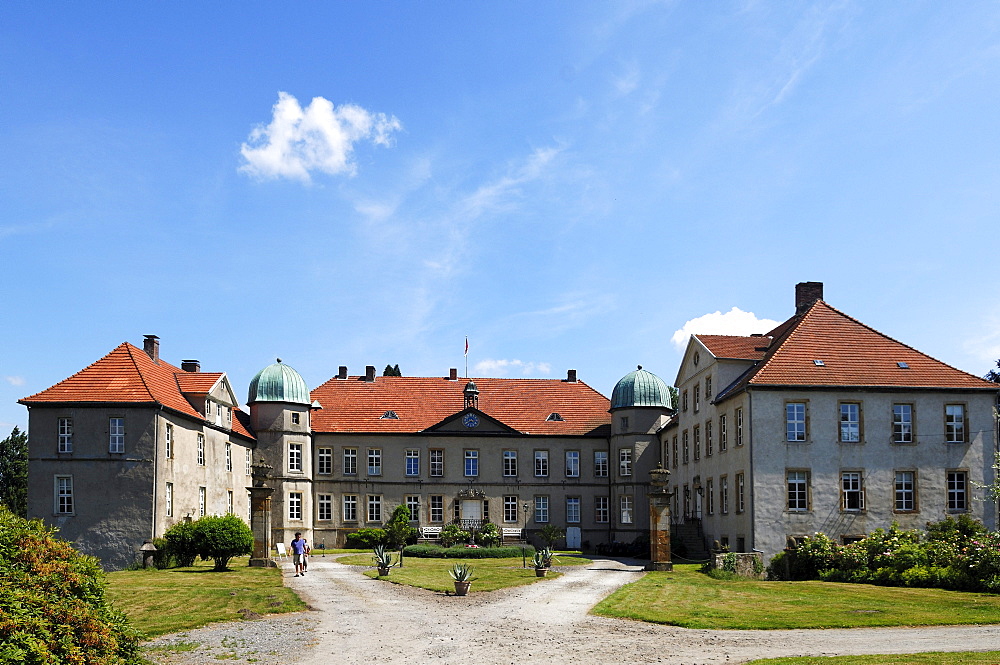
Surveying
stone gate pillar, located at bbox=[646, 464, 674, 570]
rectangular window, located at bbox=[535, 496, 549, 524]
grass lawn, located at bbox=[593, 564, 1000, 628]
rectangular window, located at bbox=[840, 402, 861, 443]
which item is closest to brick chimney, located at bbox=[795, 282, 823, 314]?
rectangular window, located at bbox=[840, 402, 861, 443]

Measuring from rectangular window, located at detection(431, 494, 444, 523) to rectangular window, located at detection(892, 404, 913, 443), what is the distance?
2587cm

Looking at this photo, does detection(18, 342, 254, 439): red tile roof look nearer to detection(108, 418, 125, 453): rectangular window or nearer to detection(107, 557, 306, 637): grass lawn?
detection(108, 418, 125, 453): rectangular window

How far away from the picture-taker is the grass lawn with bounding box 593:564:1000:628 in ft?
61.5

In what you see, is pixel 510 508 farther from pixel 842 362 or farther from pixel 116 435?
pixel 116 435

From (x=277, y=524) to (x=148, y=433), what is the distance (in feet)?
47.3

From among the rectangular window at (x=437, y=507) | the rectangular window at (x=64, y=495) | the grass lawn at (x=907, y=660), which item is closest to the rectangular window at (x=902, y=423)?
the grass lawn at (x=907, y=660)

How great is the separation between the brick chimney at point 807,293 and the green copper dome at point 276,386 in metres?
26.7

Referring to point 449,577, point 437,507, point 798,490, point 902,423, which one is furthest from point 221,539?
point 902,423

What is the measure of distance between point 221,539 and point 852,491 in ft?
77.4

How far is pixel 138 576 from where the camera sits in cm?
3123

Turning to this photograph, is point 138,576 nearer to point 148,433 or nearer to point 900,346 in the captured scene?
point 148,433

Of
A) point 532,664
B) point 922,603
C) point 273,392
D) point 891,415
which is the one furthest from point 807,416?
point 273,392

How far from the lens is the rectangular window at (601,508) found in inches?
2098

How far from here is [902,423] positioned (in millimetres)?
35688
